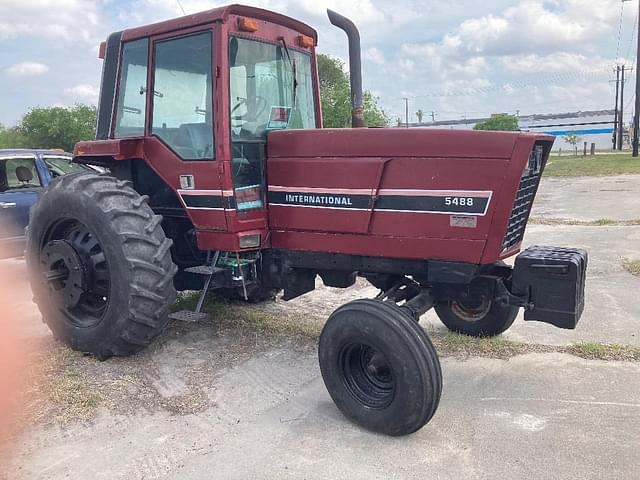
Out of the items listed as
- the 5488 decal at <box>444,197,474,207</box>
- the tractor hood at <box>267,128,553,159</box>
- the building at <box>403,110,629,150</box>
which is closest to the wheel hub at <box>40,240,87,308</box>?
the tractor hood at <box>267,128,553,159</box>

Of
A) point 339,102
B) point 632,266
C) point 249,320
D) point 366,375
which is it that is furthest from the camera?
point 339,102

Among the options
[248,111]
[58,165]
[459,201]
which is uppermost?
[248,111]

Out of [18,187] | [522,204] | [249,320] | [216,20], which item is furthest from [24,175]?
[522,204]

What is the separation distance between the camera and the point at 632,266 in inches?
299

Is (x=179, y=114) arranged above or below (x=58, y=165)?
above

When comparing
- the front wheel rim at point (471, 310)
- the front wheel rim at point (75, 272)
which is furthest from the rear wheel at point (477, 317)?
the front wheel rim at point (75, 272)

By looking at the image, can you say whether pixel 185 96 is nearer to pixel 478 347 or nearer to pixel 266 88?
pixel 266 88

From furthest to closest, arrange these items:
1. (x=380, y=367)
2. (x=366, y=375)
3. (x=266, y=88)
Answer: (x=266, y=88), (x=366, y=375), (x=380, y=367)

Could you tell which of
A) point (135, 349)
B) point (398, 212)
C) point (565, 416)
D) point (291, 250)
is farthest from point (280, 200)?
point (565, 416)

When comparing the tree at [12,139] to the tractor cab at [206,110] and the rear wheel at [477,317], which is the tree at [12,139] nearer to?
the tractor cab at [206,110]

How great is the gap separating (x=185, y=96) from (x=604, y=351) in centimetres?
381

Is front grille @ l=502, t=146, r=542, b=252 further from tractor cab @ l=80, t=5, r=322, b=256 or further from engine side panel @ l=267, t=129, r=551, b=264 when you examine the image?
tractor cab @ l=80, t=5, r=322, b=256

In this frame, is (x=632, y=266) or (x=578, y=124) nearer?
(x=632, y=266)

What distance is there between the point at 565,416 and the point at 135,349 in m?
3.08
